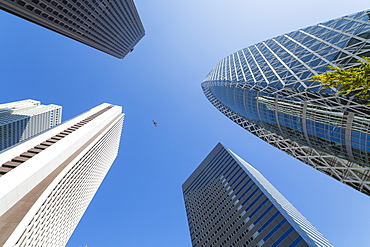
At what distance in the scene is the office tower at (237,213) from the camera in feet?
151

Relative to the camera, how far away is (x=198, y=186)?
100m

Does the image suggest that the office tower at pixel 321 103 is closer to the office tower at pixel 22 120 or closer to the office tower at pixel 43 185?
the office tower at pixel 43 185

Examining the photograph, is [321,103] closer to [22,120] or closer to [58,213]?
[58,213]

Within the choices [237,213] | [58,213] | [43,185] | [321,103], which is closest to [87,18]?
[43,185]

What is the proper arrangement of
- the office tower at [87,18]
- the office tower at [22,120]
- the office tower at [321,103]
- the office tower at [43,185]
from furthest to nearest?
1. the office tower at [22,120]
2. the office tower at [87,18]
3. the office tower at [321,103]
4. the office tower at [43,185]

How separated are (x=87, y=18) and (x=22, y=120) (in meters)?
110

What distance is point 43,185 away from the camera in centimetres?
3600

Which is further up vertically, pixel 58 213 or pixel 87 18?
pixel 87 18

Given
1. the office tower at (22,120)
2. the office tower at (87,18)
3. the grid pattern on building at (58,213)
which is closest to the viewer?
the grid pattern on building at (58,213)

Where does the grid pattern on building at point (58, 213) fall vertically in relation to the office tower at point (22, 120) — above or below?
below

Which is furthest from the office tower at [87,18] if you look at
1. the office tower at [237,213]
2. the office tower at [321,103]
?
the office tower at [237,213]

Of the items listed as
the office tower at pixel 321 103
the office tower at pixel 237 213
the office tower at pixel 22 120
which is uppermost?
the office tower at pixel 22 120

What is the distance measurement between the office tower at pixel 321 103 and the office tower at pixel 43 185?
50.0m

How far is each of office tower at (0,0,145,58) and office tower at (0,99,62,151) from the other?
8847 centimetres
